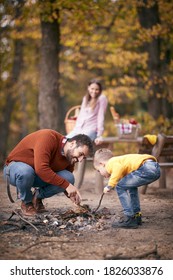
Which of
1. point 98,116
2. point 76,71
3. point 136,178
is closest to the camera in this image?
point 136,178

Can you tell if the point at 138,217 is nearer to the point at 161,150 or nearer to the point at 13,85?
the point at 161,150

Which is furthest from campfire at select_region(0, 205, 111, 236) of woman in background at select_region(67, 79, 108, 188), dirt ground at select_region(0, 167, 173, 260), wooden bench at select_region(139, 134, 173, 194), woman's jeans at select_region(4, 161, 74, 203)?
woman in background at select_region(67, 79, 108, 188)

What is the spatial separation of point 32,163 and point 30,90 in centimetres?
1972

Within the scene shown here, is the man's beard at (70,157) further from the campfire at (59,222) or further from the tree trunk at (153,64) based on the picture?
the tree trunk at (153,64)

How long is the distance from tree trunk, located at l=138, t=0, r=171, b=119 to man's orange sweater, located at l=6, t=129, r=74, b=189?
8.42m

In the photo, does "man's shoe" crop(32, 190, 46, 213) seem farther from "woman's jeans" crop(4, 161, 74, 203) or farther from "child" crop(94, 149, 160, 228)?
"child" crop(94, 149, 160, 228)

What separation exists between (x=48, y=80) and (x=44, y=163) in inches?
224

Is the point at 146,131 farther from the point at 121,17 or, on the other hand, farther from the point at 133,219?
the point at 133,219

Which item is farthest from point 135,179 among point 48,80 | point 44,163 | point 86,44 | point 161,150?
point 86,44

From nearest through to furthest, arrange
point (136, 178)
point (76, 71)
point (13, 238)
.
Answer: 1. point (13, 238)
2. point (136, 178)
3. point (76, 71)

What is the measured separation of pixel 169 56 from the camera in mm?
17344

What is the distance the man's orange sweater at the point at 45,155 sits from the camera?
5.66 meters

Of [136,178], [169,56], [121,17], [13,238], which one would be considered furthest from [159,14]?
[13,238]
